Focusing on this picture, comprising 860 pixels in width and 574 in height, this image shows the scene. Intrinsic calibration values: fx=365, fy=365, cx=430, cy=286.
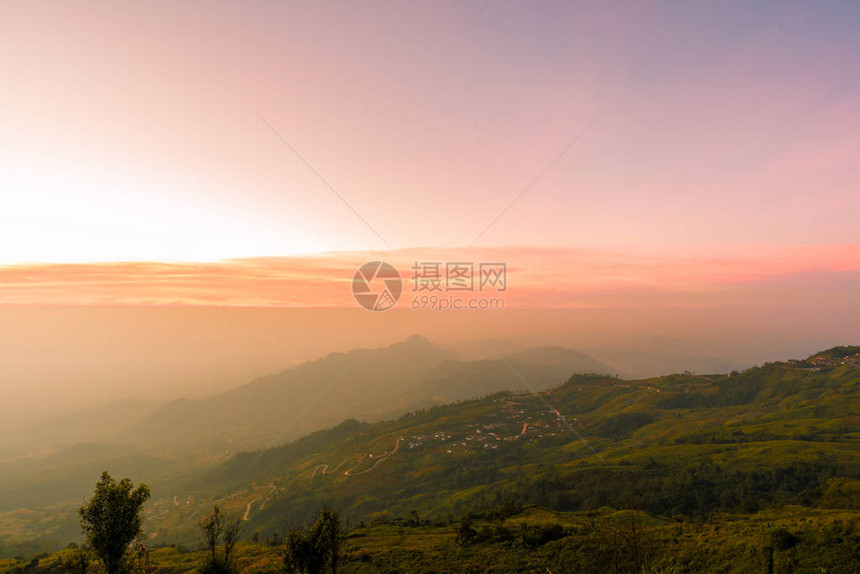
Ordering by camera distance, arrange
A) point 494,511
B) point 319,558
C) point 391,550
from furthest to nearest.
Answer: point 494,511 < point 391,550 < point 319,558

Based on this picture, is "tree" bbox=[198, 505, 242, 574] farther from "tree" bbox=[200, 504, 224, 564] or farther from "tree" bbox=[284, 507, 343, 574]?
"tree" bbox=[284, 507, 343, 574]

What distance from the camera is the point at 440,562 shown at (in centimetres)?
7350

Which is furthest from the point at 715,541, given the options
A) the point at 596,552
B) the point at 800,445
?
the point at 800,445

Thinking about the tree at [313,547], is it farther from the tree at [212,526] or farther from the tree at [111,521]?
the tree at [212,526]

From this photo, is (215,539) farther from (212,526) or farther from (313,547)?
(313,547)

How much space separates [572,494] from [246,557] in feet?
474

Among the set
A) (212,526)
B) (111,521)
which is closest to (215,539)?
(212,526)

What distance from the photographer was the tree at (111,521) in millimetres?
47562

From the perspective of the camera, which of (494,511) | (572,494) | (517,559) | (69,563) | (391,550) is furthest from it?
(572,494)

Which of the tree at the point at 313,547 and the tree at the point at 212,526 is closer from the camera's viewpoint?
the tree at the point at 313,547

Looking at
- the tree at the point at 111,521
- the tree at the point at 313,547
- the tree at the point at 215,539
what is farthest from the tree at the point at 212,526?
the tree at the point at 313,547

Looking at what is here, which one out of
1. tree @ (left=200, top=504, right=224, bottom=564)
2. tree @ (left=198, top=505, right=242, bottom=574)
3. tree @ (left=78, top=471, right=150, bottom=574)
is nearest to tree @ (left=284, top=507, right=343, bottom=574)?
tree @ (left=198, top=505, right=242, bottom=574)

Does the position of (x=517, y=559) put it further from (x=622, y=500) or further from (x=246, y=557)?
(x=622, y=500)

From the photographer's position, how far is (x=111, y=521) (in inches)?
1890
